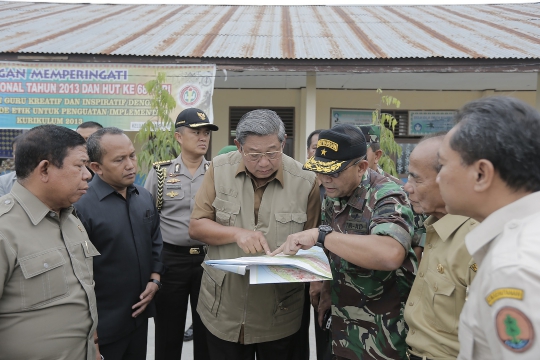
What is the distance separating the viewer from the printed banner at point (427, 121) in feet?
32.2

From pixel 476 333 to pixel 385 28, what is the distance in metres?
9.43

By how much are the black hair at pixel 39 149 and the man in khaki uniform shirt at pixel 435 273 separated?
1466 mm

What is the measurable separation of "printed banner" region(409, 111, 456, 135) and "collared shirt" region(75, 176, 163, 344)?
8425mm

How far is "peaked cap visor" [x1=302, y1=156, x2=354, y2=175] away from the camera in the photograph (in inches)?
73.9

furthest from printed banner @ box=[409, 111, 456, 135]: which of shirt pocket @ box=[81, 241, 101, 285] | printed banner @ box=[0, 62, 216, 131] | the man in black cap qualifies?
shirt pocket @ box=[81, 241, 101, 285]

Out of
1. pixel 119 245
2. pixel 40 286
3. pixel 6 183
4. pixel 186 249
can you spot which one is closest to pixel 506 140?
pixel 40 286

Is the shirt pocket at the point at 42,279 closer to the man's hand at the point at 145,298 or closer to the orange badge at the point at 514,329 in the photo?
the man's hand at the point at 145,298

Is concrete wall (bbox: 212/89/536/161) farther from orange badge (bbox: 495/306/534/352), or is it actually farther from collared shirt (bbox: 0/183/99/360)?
orange badge (bbox: 495/306/534/352)

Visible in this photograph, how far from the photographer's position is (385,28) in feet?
31.0

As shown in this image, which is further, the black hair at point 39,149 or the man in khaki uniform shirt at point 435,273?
the black hair at point 39,149

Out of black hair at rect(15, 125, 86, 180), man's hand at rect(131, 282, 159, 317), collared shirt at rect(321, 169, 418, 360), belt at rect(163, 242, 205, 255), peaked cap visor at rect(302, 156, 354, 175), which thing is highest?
black hair at rect(15, 125, 86, 180)

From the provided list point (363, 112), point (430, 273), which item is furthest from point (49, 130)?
point (363, 112)

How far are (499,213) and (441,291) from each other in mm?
673

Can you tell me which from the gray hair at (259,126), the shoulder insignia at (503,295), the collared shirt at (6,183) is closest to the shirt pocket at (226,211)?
the gray hair at (259,126)
